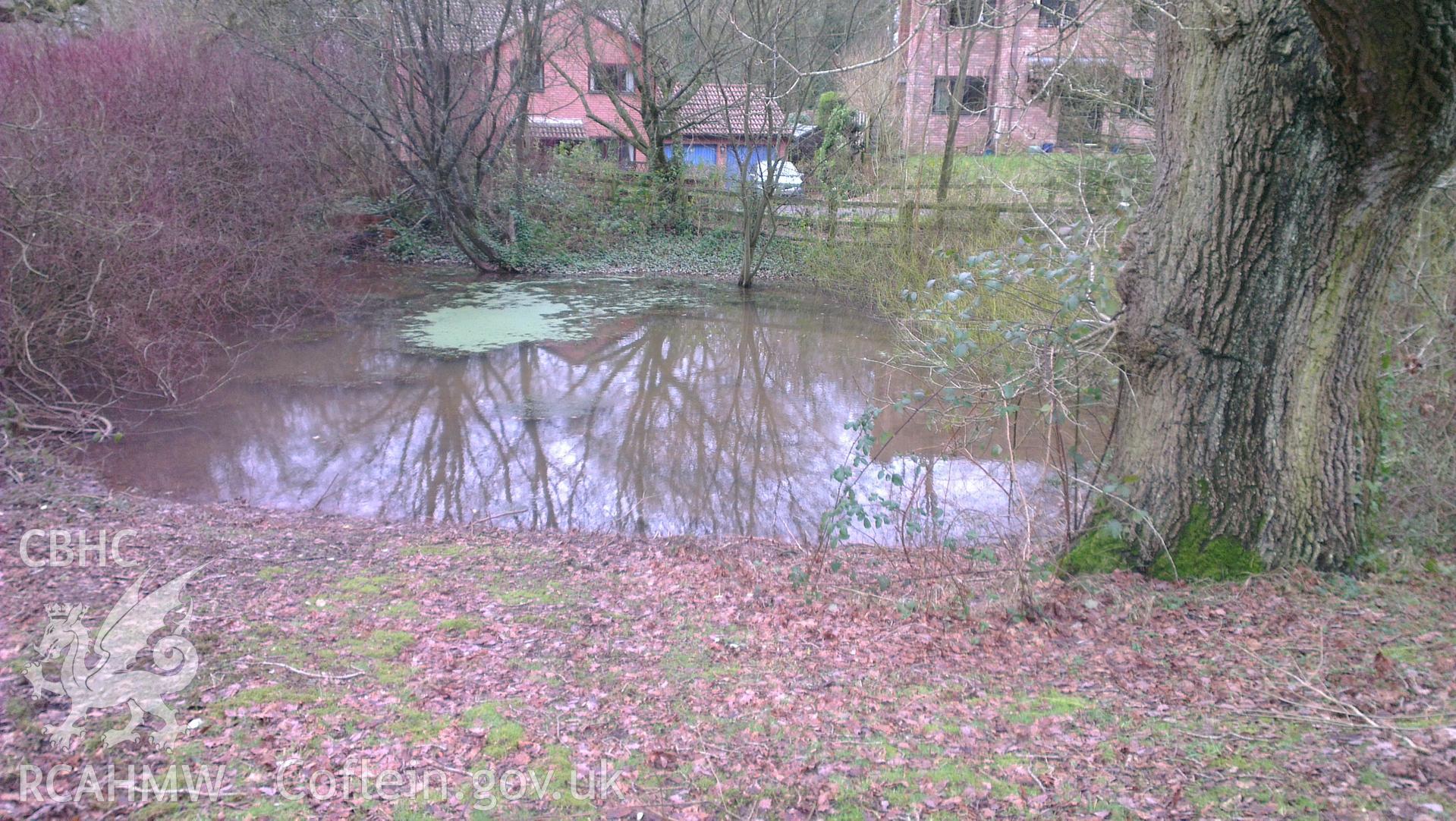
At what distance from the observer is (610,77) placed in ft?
79.4

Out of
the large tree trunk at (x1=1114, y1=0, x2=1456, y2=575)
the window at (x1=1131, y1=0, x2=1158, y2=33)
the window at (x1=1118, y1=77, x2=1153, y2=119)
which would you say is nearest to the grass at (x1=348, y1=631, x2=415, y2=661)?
the large tree trunk at (x1=1114, y1=0, x2=1456, y2=575)

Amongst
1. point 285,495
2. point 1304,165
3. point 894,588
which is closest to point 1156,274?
point 1304,165

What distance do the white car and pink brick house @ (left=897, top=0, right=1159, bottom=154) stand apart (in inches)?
133

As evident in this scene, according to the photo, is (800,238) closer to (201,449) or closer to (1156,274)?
(201,449)

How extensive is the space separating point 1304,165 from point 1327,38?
917mm

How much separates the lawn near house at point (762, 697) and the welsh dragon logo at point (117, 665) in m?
0.06

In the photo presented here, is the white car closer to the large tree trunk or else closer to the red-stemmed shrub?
the red-stemmed shrub

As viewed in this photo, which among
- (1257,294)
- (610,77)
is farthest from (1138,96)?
(610,77)

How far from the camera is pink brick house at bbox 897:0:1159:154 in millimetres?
6168

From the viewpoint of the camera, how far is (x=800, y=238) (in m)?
21.6

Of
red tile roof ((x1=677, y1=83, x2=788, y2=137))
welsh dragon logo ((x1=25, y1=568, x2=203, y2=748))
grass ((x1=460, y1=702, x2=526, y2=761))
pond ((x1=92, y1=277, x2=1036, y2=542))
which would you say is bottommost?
pond ((x1=92, y1=277, x2=1036, y2=542))

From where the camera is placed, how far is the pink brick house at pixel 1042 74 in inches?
243

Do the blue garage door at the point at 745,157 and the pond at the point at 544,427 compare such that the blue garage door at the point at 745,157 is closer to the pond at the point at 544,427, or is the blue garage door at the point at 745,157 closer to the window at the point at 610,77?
the window at the point at 610,77

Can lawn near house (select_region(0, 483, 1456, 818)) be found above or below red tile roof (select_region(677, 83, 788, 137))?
below
